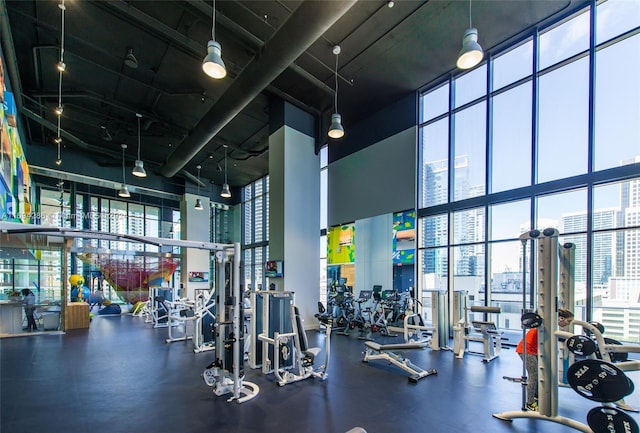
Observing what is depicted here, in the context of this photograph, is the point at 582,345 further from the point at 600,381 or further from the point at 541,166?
the point at 541,166

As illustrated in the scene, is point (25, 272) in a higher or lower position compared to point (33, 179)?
lower

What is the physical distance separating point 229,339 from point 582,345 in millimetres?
3715

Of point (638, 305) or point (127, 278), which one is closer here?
point (638, 305)

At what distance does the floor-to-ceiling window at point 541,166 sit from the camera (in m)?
5.57

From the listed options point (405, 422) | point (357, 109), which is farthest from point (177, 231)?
point (405, 422)

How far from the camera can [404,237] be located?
8.71 m

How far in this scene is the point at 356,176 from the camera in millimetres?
10180

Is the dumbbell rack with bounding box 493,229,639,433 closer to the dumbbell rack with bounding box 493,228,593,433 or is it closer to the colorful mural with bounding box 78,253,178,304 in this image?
the dumbbell rack with bounding box 493,228,593,433

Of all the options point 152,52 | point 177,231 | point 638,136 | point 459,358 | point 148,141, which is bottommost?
point 459,358

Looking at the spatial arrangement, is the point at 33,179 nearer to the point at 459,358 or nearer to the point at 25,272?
the point at 25,272

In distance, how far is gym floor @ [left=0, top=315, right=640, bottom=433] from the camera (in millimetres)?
3219

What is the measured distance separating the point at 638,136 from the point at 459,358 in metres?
4.96

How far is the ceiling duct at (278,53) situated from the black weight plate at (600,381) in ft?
16.3

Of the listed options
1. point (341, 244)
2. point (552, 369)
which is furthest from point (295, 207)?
point (552, 369)
